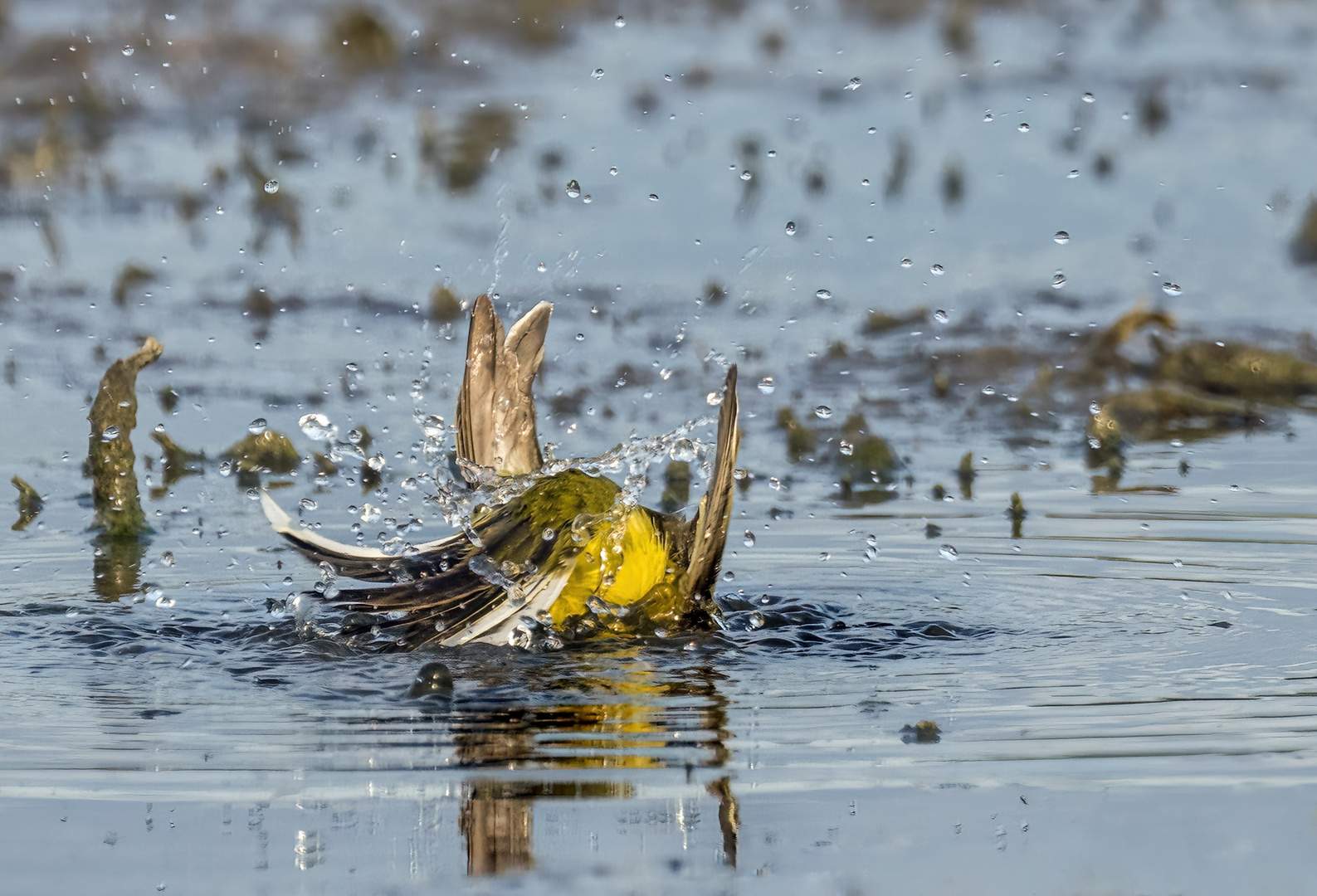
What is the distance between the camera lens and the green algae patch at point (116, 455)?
7.03m

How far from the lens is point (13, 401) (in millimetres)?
9328

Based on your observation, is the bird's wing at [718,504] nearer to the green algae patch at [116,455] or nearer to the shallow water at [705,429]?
the shallow water at [705,429]

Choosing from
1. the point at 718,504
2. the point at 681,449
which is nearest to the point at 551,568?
the point at 718,504

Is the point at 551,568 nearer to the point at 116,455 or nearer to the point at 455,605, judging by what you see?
the point at 455,605

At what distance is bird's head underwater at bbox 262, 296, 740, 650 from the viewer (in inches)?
207

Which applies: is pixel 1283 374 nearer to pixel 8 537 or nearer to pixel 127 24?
pixel 8 537

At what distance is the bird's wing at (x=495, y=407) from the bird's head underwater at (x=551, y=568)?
0.34 metres

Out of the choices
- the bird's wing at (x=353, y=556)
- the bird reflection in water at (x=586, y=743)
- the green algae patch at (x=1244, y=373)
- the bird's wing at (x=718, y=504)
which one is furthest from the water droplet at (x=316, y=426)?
the green algae patch at (x=1244, y=373)

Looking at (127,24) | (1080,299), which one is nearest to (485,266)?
(1080,299)

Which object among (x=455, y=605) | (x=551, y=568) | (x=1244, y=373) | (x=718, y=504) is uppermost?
(x=1244, y=373)

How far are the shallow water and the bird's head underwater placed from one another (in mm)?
113

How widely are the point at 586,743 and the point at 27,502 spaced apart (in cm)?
395

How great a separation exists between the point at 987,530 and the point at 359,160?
25.9 feet

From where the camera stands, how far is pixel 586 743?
437cm
